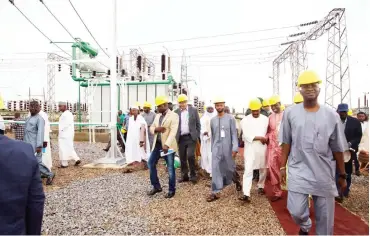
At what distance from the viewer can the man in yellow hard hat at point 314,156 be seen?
2.93 metres

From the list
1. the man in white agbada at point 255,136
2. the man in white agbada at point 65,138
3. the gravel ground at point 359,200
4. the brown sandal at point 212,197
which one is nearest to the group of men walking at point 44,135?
the man in white agbada at point 65,138

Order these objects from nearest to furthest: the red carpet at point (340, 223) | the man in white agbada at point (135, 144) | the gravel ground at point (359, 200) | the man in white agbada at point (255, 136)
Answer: the red carpet at point (340, 223) → the gravel ground at point (359, 200) → the man in white agbada at point (255, 136) → the man in white agbada at point (135, 144)

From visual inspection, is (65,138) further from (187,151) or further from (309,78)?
(309,78)

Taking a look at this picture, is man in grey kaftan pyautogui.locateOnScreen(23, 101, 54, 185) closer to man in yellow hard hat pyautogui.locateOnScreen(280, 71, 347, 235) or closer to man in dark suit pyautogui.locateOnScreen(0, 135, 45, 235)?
man in dark suit pyautogui.locateOnScreen(0, 135, 45, 235)

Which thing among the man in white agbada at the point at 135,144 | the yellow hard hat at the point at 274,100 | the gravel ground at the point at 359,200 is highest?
the yellow hard hat at the point at 274,100

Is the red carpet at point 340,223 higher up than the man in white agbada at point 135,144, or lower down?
lower down

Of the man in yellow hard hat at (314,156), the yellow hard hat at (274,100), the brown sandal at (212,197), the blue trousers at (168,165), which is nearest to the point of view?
the man in yellow hard hat at (314,156)

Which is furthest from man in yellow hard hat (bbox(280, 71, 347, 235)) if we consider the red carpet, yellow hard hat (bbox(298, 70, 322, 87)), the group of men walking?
the group of men walking

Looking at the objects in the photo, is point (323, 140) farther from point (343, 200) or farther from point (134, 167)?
point (134, 167)

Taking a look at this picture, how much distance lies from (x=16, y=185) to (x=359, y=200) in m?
5.62

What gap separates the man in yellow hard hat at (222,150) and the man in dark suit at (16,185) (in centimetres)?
372

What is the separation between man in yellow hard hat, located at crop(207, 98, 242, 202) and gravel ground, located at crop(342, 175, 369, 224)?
79.0 inches

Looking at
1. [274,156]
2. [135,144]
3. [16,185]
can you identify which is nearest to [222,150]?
[274,156]

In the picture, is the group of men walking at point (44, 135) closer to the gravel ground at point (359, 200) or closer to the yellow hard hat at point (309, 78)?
the yellow hard hat at point (309, 78)
